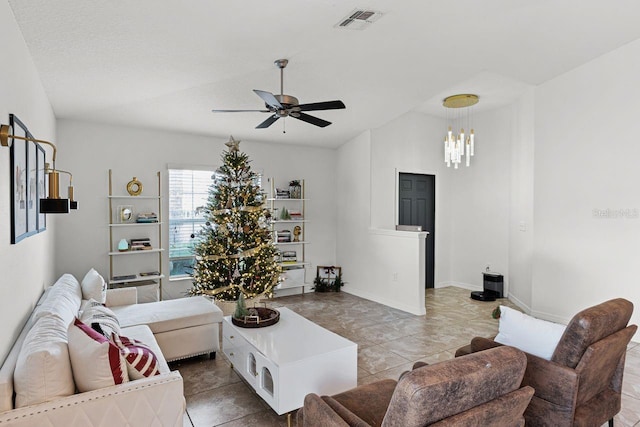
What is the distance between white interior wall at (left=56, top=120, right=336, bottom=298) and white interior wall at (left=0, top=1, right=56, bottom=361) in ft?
5.12

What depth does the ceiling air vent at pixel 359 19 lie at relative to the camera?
2.97 m

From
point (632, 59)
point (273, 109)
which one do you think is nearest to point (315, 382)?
point (273, 109)

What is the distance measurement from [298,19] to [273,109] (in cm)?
81

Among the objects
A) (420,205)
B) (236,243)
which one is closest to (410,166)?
(420,205)

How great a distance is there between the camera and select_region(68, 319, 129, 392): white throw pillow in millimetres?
1854

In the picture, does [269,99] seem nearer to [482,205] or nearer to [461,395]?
[461,395]

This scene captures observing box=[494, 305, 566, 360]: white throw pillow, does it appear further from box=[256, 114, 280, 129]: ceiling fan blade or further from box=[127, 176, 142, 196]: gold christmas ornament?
box=[127, 176, 142, 196]: gold christmas ornament

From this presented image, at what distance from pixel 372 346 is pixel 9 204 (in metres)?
3.32

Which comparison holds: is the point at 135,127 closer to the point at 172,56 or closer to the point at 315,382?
the point at 172,56

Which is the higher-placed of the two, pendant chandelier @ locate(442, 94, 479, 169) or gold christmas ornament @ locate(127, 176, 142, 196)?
pendant chandelier @ locate(442, 94, 479, 169)

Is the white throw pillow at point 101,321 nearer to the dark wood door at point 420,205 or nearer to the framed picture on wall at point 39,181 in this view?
the framed picture on wall at point 39,181

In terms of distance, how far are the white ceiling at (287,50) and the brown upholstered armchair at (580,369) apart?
254cm

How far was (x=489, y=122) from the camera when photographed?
251 inches

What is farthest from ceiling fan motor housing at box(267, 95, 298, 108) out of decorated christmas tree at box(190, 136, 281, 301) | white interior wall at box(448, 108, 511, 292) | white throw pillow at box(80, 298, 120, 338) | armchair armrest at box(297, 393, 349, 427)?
white interior wall at box(448, 108, 511, 292)
